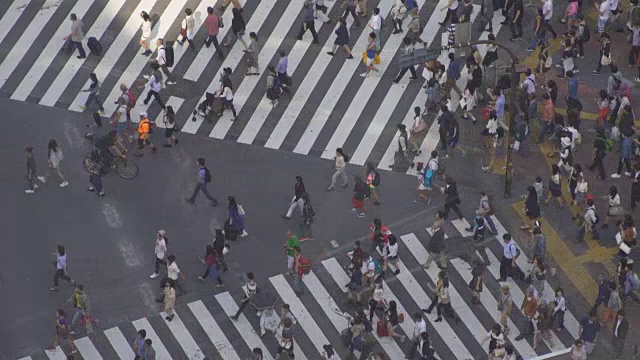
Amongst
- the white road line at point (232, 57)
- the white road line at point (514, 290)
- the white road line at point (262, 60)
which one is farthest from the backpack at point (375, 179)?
the white road line at point (232, 57)

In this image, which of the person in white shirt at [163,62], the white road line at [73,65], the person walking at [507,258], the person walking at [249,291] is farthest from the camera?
the person in white shirt at [163,62]

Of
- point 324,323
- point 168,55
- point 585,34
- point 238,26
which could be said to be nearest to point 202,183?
point 324,323

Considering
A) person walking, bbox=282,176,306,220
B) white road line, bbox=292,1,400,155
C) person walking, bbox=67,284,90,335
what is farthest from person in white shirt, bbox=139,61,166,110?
person walking, bbox=67,284,90,335

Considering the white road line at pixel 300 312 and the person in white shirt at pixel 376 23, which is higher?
the person in white shirt at pixel 376 23

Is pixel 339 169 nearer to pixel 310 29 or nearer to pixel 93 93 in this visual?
pixel 310 29

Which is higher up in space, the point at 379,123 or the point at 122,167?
the point at 379,123

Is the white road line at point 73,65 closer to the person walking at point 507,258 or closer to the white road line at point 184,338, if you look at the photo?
the white road line at point 184,338
